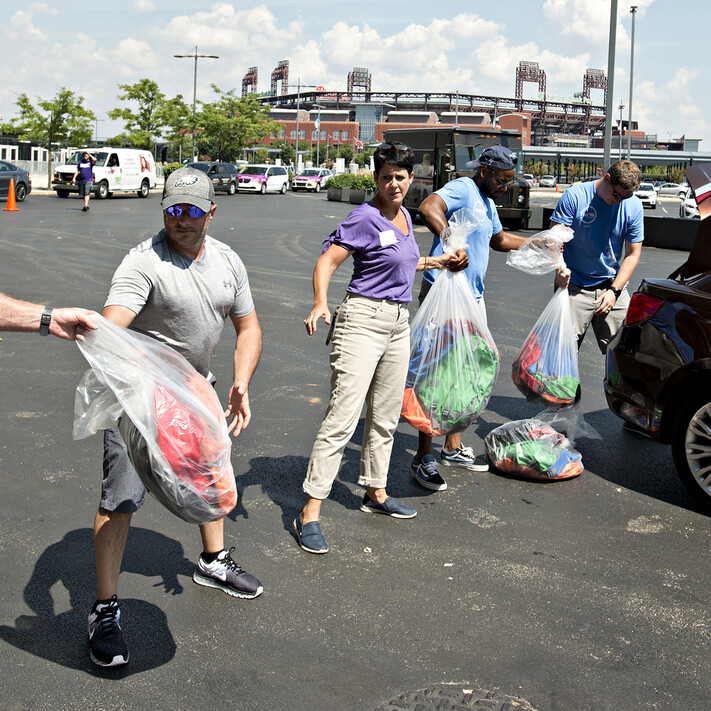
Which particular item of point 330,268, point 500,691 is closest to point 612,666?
point 500,691

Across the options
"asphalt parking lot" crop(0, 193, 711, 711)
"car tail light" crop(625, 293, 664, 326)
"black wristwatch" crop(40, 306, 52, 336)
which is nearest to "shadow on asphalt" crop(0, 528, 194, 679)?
"asphalt parking lot" crop(0, 193, 711, 711)

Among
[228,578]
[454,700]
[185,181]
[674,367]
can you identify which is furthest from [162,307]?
[674,367]

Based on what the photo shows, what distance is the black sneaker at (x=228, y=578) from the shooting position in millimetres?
3607

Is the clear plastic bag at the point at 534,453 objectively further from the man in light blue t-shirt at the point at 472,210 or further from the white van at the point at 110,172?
the white van at the point at 110,172

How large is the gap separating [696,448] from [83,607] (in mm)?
3317

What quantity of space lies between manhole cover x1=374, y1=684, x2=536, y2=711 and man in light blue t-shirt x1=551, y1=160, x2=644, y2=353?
10.9 feet

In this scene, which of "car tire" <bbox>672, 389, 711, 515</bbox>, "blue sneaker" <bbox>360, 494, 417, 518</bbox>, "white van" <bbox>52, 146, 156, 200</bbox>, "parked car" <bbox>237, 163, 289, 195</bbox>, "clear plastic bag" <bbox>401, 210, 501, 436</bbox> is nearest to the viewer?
"blue sneaker" <bbox>360, 494, 417, 518</bbox>

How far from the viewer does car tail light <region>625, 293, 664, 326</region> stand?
518cm

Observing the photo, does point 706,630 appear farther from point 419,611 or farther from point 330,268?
point 330,268

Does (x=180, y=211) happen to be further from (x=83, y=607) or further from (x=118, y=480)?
(x=83, y=607)

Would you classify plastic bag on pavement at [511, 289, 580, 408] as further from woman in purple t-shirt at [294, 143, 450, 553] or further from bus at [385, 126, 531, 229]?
bus at [385, 126, 531, 229]

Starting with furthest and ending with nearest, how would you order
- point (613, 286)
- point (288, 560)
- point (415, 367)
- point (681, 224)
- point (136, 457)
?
point (681, 224) < point (613, 286) < point (415, 367) < point (288, 560) < point (136, 457)

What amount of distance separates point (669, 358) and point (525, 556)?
165 cm

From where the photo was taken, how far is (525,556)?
163 inches
